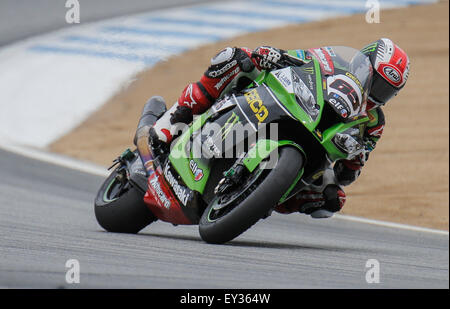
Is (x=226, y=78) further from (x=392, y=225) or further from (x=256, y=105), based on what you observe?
(x=392, y=225)

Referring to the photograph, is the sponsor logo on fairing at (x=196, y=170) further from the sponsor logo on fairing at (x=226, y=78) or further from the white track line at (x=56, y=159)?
the white track line at (x=56, y=159)

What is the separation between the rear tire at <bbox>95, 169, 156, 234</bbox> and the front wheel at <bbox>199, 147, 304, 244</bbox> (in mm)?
915

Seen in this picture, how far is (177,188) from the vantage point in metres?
5.88

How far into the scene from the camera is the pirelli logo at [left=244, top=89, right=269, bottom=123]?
17.9ft

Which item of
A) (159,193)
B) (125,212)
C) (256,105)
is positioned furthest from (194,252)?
(125,212)

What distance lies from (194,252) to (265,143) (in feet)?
2.35

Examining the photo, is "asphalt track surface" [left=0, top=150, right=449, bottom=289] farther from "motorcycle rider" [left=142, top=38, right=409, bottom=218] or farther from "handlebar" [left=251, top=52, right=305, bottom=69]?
"handlebar" [left=251, top=52, right=305, bottom=69]

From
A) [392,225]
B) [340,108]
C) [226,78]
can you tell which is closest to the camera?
[340,108]

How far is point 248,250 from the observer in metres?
5.56

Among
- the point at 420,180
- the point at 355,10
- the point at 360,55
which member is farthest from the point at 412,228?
the point at 355,10

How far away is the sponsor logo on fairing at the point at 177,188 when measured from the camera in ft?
19.1

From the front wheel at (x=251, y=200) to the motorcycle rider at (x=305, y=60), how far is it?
670mm
